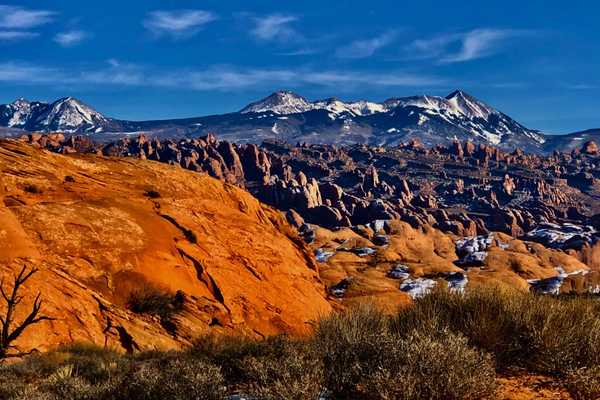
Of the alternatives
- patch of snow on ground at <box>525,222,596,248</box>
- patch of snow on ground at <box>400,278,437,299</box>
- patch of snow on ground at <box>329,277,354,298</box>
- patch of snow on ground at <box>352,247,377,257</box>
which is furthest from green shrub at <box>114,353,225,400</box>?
patch of snow on ground at <box>525,222,596,248</box>

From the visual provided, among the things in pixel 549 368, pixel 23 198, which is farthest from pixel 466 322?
pixel 23 198

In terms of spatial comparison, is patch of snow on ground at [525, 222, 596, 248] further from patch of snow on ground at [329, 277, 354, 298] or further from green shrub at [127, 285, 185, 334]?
green shrub at [127, 285, 185, 334]

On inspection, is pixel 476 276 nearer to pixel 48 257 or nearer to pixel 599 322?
pixel 48 257

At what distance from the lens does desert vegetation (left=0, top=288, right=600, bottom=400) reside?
6.63 metres

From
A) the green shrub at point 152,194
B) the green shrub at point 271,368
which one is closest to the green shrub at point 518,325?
the green shrub at point 271,368

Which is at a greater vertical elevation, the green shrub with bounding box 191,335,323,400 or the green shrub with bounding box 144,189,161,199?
the green shrub with bounding box 144,189,161,199

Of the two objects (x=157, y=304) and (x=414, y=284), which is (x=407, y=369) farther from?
(x=414, y=284)

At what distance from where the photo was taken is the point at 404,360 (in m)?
6.84

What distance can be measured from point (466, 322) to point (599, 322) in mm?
2021

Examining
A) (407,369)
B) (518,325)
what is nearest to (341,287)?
(518,325)

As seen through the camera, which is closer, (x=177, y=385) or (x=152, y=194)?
(x=177, y=385)

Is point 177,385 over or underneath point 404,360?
underneath

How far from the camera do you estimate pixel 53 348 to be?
1706cm

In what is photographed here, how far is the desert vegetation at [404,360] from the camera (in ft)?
21.8
